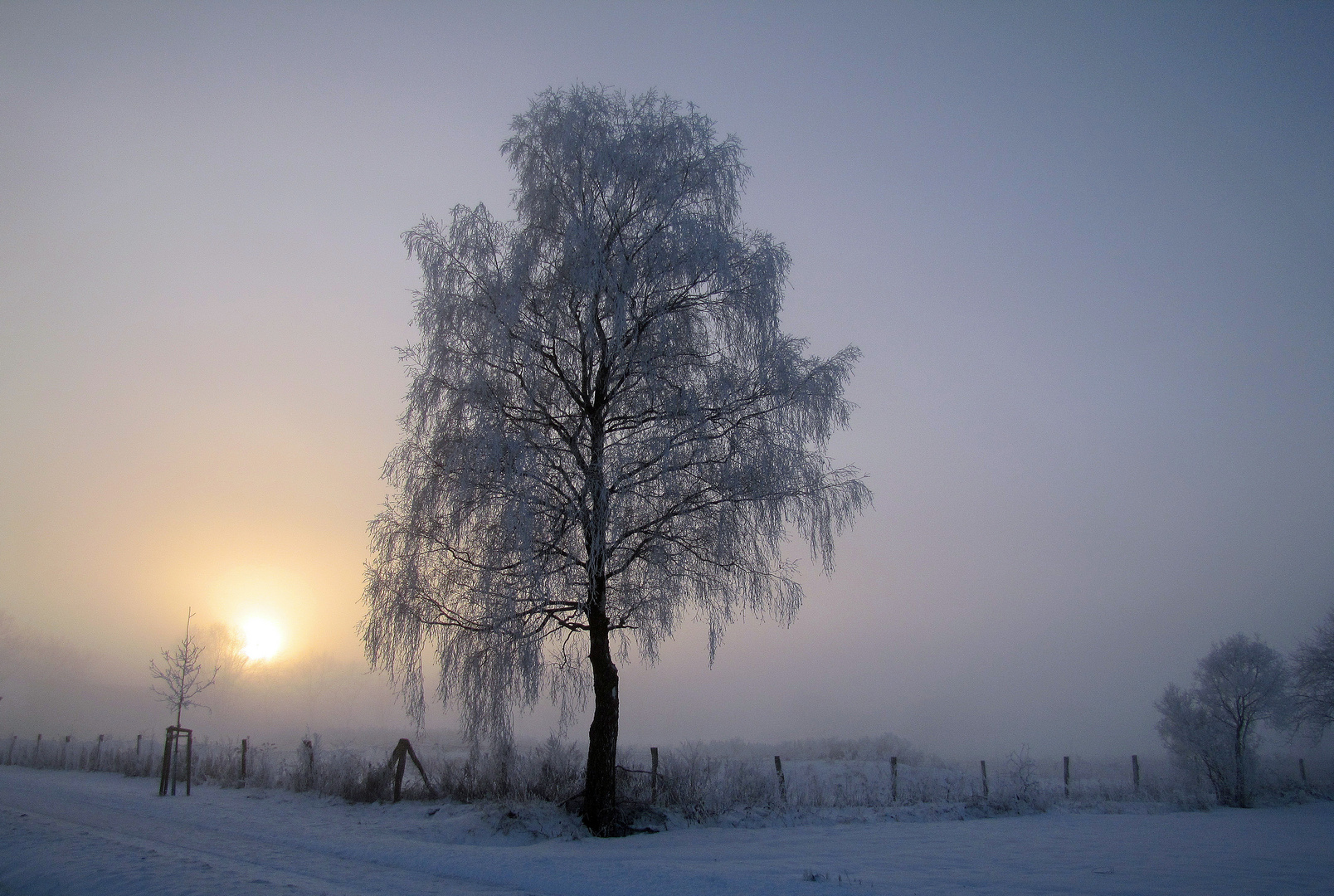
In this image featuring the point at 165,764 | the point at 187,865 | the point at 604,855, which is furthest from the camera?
the point at 165,764

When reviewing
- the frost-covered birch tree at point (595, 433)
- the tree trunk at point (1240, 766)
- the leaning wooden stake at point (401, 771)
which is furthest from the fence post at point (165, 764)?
the tree trunk at point (1240, 766)

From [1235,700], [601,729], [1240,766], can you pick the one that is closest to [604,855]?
[601,729]

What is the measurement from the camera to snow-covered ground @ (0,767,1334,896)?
7148mm

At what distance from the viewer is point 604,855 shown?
895 cm

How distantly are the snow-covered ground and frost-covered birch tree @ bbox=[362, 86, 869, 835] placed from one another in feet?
6.83

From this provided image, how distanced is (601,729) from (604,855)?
85.7 inches

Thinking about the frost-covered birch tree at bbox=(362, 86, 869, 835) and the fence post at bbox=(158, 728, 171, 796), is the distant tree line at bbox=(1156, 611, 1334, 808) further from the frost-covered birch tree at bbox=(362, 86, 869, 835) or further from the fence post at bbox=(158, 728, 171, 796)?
the fence post at bbox=(158, 728, 171, 796)

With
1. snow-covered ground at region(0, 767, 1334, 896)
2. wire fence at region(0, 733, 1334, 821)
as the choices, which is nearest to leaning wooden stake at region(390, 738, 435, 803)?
wire fence at region(0, 733, 1334, 821)

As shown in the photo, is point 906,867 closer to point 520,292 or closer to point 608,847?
point 608,847

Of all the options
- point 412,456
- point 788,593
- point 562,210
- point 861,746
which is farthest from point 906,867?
point 861,746

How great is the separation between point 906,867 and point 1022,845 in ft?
10.5

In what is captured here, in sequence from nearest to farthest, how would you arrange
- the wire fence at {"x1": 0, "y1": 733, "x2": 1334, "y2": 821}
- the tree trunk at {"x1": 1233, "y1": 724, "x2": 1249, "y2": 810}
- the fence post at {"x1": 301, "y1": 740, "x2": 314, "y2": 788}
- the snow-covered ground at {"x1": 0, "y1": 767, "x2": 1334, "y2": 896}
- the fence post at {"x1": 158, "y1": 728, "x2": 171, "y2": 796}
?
the snow-covered ground at {"x1": 0, "y1": 767, "x2": 1334, "y2": 896} → the wire fence at {"x1": 0, "y1": 733, "x2": 1334, "y2": 821} → the fence post at {"x1": 301, "y1": 740, "x2": 314, "y2": 788} → the fence post at {"x1": 158, "y1": 728, "x2": 171, "y2": 796} → the tree trunk at {"x1": 1233, "y1": 724, "x2": 1249, "y2": 810}

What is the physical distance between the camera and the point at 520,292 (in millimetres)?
10859

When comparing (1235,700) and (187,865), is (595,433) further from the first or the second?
(1235,700)
